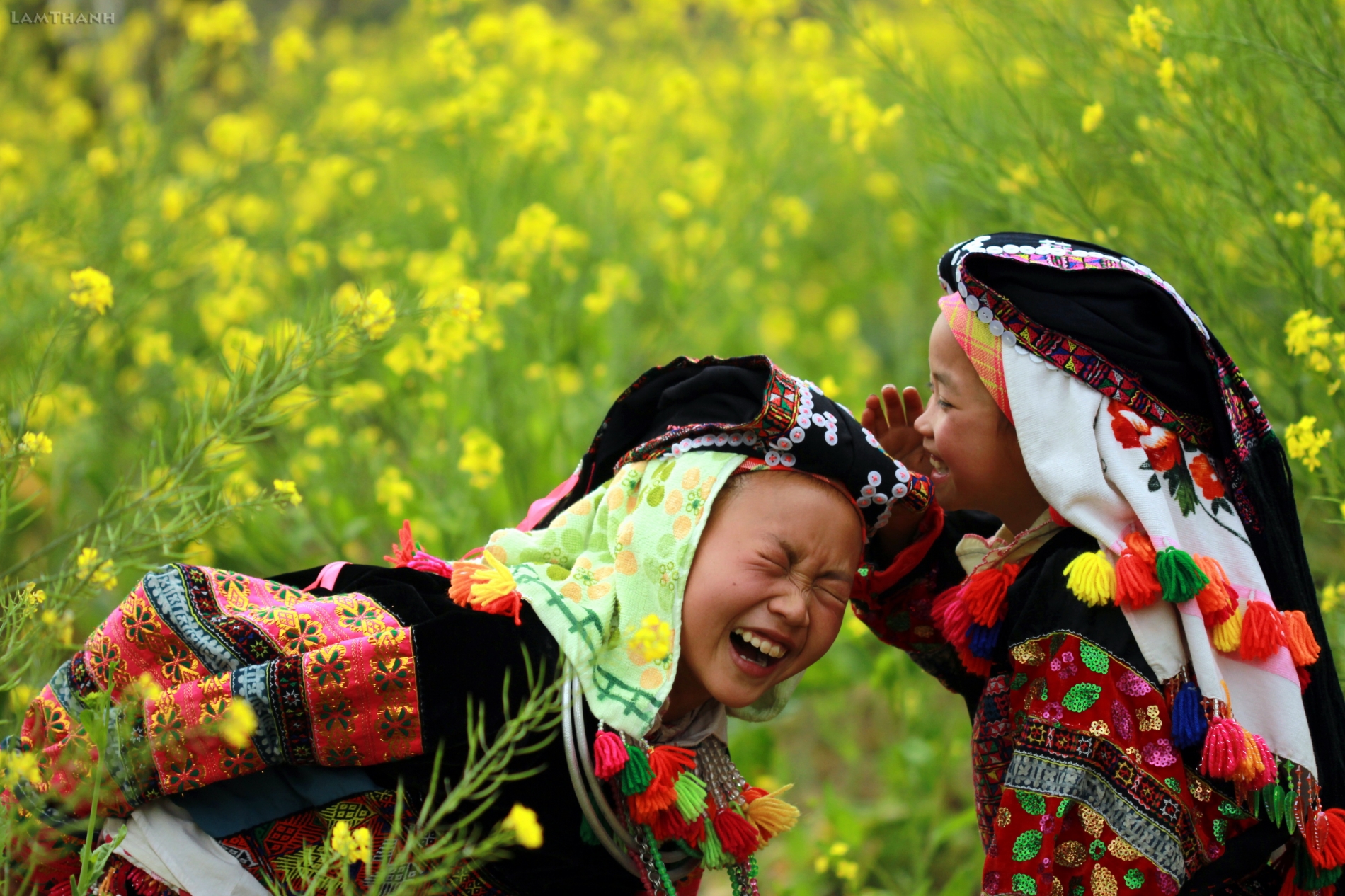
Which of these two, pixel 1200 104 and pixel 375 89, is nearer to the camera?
pixel 1200 104

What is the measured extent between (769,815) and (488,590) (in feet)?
1.77

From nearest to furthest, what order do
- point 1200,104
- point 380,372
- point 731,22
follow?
point 1200,104
point 380,372
point 731,22

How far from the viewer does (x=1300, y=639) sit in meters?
1.68

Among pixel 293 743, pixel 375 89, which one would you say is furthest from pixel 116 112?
pixel 293 743

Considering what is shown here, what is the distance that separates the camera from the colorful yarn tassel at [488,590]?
1.71 meters

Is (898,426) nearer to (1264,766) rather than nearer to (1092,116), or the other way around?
(1264,766)

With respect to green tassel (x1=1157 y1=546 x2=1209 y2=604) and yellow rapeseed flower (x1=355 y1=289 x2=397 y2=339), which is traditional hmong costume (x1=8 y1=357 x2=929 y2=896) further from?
yellow rapeseed flower (x1=355 y1=289 x2=397 y2=339)

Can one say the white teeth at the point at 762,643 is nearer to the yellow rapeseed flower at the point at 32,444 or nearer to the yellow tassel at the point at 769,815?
the yellow tassel at the point at 769,815

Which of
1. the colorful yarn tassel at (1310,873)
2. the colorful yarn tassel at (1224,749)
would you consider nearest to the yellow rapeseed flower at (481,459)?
the colorful yarn tassel at (1224,749)

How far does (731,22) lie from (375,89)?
1867 mm

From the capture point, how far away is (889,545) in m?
2.00

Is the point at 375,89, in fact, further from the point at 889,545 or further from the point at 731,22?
the point at 889,545

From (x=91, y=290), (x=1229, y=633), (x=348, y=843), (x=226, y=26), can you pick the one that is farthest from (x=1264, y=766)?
(x=226, y=26)

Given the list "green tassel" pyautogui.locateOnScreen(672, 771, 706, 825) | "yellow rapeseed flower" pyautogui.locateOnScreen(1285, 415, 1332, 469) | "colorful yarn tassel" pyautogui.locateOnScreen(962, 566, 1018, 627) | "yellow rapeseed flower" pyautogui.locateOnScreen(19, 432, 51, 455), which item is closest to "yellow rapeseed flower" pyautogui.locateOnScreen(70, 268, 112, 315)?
"yellow rapeseed flower" pyautogui.locateOnScreen(19, 432, 51, 455)
